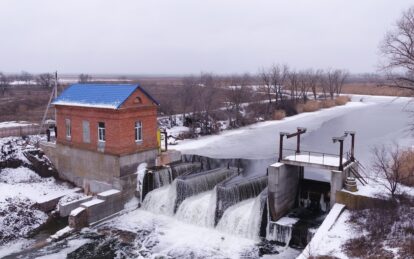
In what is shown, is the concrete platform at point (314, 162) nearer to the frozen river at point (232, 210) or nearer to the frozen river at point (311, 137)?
the frozen river at point (232, 210)

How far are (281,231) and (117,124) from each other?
911 cm

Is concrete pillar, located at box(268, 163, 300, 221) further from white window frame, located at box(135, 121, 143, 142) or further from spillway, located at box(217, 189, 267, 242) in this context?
white window frame, located at box(135, 121, 143, 142)

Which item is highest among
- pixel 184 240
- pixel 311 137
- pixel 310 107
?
pixel 310 107

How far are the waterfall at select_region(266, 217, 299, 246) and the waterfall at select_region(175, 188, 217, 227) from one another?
2623 mm

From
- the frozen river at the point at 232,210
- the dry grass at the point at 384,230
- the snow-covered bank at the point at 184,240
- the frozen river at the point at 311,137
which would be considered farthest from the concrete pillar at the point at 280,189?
the frozen river at the point at 311,137

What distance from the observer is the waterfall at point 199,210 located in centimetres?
1714

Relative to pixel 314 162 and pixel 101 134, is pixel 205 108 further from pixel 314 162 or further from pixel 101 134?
pixel 314 162

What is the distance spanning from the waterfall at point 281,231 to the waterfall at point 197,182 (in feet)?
14.6

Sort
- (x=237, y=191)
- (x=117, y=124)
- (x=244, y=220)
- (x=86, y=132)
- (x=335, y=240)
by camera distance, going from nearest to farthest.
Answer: (x=335, y=240)
(x=244, y=220)
(x=237, y=191)
(x=117, y=124)
(x=86, y=132)

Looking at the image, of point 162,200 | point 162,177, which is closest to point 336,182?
point 162,200

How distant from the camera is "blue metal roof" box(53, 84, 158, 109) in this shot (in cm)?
1922

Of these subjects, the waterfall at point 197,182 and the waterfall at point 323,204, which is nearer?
the waterfall at point 323,204

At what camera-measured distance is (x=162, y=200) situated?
19.0 metres

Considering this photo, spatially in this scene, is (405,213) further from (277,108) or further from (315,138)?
(277,108)
